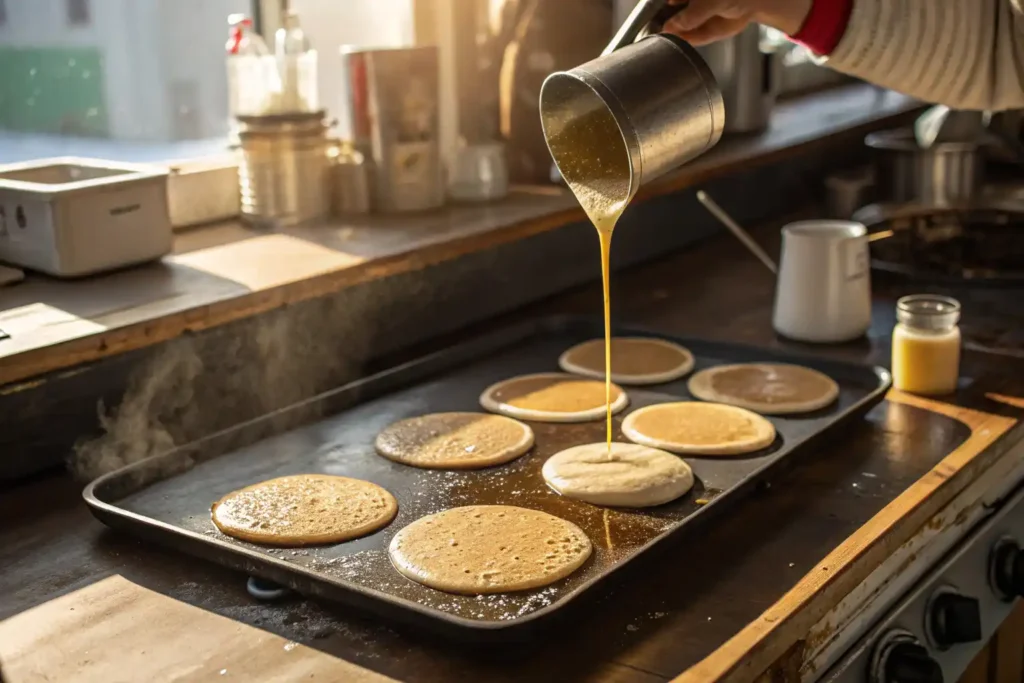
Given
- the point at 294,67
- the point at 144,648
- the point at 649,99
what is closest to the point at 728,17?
the point at 649,99

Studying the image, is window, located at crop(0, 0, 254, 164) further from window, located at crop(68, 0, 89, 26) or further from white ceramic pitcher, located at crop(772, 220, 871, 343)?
white ceramic pitcher, located at crop(772, 220, 871, 343)

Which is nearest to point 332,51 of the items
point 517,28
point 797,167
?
point 517,28

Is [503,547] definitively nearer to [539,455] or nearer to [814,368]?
[539,455]

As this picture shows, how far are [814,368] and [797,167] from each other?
3.76 feet

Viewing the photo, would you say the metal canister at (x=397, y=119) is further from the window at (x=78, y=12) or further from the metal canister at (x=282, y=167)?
Result: the window at (x=78, y=12)

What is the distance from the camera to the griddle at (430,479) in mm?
1025

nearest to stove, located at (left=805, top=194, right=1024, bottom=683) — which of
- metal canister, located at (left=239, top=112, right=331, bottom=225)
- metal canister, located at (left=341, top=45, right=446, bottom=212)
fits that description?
metal canister, located at (left=341, top=45, right=446, bottom=212)

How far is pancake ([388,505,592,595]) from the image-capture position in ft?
3.46

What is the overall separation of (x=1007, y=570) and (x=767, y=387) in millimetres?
369

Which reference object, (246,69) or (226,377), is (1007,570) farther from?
(246,69)

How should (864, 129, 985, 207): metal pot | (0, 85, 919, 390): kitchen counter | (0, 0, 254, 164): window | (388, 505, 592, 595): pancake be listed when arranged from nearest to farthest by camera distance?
(388, 505, 592, 595): pancake, (0, 85, 919, 390): kitchen counter, (0, 0, 254, 164): window, (864, 129, 985, 207): metal pot

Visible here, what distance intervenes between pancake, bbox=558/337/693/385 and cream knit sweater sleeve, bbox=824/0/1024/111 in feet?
1.51

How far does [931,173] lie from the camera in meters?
Result: 2.50

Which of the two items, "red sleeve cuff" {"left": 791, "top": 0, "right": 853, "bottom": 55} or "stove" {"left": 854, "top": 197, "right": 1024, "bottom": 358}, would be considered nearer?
"red sleeve cuff" {"left": 791, "top": 0, "right": 853, "bottom": 55}
